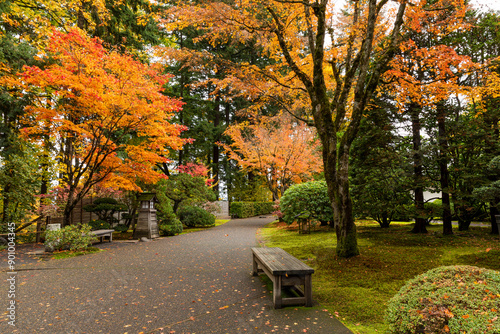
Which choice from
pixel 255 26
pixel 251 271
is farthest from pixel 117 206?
pixel 255 26

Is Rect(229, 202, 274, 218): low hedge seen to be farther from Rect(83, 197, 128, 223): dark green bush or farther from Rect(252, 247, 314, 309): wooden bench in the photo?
Rect(252, 247, 314, 309): wooden bench

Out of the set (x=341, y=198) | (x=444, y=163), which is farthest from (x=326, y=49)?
(x=444, y=163)

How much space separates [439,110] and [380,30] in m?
3.47

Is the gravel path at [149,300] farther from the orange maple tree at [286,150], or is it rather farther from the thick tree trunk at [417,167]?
the orange maple tree at [286,150]

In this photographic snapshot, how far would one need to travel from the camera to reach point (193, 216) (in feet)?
50.9

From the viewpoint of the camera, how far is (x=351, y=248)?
609 centimetres

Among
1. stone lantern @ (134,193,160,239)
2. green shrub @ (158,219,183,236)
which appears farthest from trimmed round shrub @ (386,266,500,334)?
green shrub @ (158,219,183,236)

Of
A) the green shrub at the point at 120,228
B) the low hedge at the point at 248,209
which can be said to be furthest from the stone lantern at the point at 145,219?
the low hedge at the point at 248,209

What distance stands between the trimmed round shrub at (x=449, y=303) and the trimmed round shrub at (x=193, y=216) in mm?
13757

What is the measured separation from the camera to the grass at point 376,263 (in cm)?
376

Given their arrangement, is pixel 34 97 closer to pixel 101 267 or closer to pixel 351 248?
pixel 101 267

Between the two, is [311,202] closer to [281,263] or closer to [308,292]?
[281,263]

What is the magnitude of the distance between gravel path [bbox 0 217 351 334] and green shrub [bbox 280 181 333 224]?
177 inches

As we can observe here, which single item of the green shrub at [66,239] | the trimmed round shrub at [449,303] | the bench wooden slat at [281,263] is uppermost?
the trimmed round shrub at [449,303]
